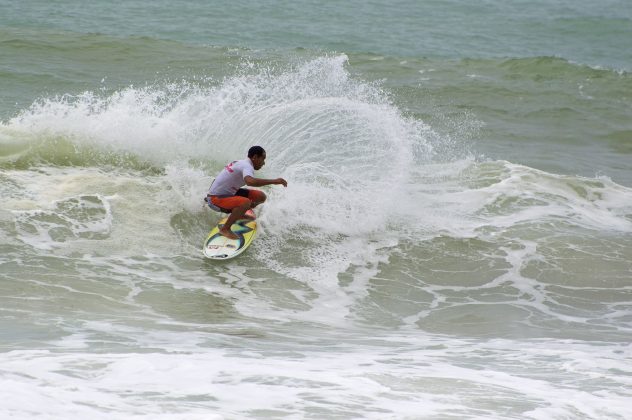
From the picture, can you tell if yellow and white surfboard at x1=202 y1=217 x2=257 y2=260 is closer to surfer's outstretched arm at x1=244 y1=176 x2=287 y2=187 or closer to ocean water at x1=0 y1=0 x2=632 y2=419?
ocean water at x1=0 y1=0 x2=632 y2=419

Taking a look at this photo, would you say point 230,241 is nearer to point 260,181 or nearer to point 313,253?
point 260,181

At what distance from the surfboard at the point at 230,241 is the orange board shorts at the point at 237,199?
0.26m

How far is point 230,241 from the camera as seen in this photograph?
11.5m

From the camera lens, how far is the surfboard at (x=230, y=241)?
1123cm

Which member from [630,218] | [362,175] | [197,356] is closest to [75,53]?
[362,175]

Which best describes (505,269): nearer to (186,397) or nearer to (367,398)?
(367,398)

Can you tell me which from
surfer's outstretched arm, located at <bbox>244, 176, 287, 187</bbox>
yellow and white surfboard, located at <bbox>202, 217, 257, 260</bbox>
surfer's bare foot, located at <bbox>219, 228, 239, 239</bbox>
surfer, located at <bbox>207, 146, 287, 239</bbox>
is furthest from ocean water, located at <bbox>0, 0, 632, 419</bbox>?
surfer's outstretched arm, located at <bbox>244, 176, 287, 187</bbox>

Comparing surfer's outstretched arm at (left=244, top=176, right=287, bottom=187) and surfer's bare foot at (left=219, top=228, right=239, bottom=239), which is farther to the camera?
surfer's bare foot at (left=219, top=228, right=239, bottom=239)

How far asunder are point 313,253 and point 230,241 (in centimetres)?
108

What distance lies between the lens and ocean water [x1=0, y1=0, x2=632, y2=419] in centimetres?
648

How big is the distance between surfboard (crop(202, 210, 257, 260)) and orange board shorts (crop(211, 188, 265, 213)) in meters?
0.26

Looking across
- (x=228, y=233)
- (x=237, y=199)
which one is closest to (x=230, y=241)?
(x=228, y=233)

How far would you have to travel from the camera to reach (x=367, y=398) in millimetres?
6254

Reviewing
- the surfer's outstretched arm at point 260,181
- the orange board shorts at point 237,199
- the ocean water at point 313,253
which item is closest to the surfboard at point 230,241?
the ocean water at point 313,253
